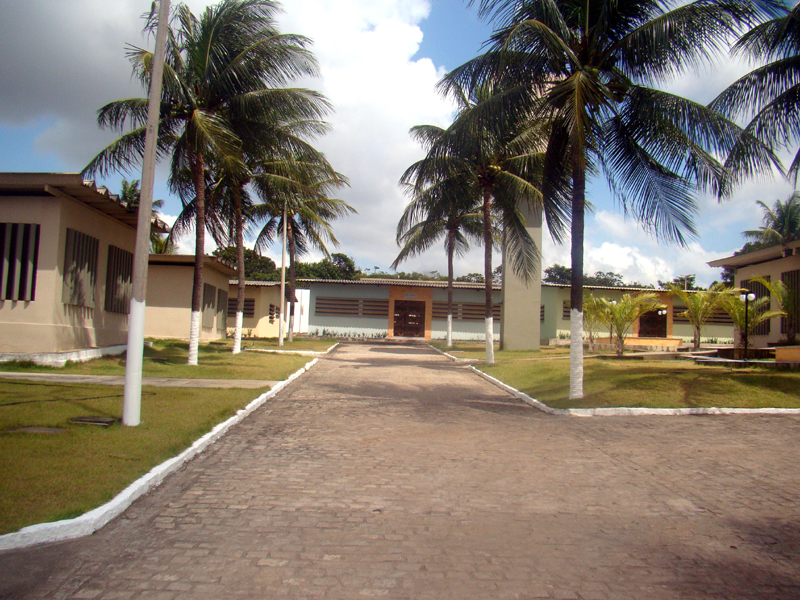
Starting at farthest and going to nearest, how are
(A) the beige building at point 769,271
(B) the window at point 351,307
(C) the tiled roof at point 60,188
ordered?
(B) the window at point 351,307 → (A) the beige building at point 769,271 → (C) the tiled roof at point 60,188

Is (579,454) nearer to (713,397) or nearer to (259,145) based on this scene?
(713,397)

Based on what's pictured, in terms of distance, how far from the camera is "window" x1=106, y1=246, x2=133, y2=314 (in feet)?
51.2

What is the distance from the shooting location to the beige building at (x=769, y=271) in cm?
1942

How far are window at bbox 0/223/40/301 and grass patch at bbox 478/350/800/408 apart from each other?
35.0ft

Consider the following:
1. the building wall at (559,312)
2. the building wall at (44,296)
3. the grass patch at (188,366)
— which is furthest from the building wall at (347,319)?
the building wall at (44,296)

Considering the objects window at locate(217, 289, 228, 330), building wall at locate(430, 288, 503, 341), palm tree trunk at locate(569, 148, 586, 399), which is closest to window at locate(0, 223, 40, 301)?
palm tree trunk at locate(569, 148, 586, 399)

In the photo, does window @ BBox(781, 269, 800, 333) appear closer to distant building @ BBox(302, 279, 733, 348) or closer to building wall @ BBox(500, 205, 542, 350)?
building wall @ BBox(500, 205, 542, 350)

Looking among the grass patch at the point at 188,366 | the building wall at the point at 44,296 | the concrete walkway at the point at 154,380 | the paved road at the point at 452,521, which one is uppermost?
the building wall at the point at 44,296

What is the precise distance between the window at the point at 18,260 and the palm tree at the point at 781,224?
3439 centimetres

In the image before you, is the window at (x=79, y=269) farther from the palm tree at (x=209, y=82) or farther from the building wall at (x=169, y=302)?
the building wall at (x=169, y=302)

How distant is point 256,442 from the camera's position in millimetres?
6887

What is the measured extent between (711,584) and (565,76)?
9.74 meters

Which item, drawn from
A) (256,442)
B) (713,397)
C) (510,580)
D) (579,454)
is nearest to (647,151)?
→ (713,397)

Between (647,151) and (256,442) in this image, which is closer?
(256,442)
